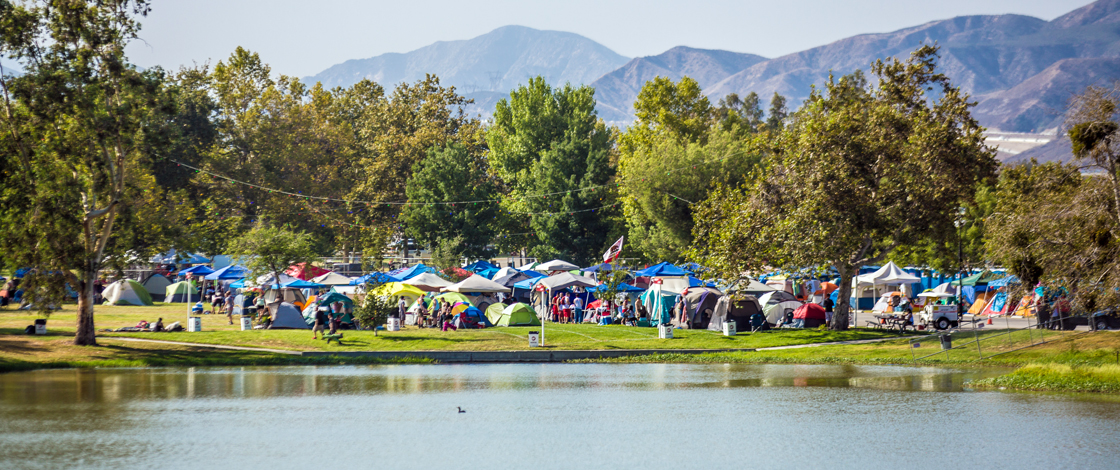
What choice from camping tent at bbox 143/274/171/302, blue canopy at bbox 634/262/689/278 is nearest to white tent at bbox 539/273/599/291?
blue canopy at bbox 634/262/689/278

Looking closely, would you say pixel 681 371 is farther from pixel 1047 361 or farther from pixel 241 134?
pixel 241 134

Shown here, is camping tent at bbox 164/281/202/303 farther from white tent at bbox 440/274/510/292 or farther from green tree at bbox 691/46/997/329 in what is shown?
green tree at bbox 691/46/997/329

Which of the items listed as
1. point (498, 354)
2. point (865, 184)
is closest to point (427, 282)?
point (498, 354)

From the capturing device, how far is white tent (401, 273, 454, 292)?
44.8m

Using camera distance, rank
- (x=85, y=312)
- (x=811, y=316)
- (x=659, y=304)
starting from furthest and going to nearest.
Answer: (x=659, y=304) < (x=811, y=316) < (x=85, y=312)

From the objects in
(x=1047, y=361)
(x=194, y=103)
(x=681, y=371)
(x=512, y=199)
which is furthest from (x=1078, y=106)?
(x=194, y=103)

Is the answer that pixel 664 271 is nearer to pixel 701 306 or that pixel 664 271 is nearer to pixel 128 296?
pixel 701 306

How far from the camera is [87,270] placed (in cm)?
2966

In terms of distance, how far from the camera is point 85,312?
98.4 feet

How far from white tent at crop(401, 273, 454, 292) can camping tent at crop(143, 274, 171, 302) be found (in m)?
23.7

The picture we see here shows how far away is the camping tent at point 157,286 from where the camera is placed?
59812 mm

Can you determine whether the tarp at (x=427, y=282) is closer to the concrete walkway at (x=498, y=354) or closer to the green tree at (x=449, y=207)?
the concrete walkway at (x=498, y=354)

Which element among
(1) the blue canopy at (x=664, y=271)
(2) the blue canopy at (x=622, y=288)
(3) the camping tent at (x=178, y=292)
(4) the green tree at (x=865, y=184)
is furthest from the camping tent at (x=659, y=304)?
(3) the camping tent at (x=178, y=292)

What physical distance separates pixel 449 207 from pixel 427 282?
2314cm
